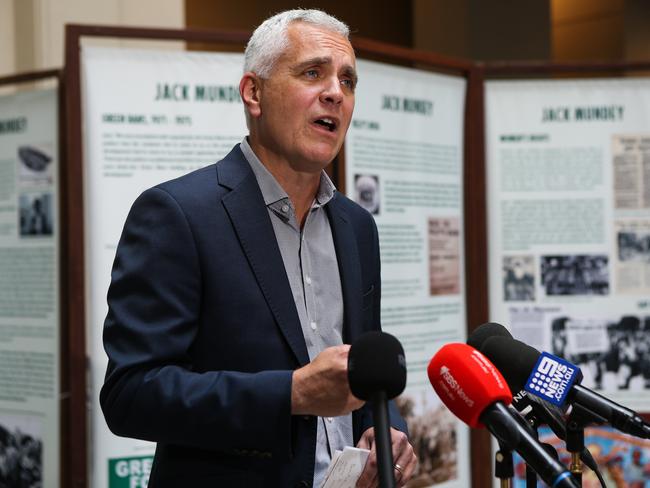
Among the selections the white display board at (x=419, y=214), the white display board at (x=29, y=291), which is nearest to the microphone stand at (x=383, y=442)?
the white display board at (x=419, y=214)

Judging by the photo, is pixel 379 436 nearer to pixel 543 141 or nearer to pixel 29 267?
pixel 29 267

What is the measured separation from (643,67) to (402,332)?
5.39 feet

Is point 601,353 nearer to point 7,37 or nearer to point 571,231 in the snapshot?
point 571,231

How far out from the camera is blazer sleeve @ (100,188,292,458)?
5.38 ft

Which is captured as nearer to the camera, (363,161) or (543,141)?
(363,161)

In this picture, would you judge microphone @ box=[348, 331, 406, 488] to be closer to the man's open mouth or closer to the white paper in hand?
the white paper in hand

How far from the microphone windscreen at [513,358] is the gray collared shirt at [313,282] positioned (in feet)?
1.14

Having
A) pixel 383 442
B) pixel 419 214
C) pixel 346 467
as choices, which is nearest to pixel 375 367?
pixel 383 442

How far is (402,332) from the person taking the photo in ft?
12.9

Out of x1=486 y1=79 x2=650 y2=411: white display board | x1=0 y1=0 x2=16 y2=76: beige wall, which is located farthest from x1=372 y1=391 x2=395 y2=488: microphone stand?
x1=0 y1=0 x2=16 y2=76: beige wall

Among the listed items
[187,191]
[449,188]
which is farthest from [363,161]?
[187,191]

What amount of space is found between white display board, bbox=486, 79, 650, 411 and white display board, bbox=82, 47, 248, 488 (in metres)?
1.49

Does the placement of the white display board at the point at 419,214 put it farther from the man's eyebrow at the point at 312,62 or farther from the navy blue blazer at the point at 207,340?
the navy blue blazer at the point at 207,340

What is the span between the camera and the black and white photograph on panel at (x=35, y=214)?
373 centimetres
